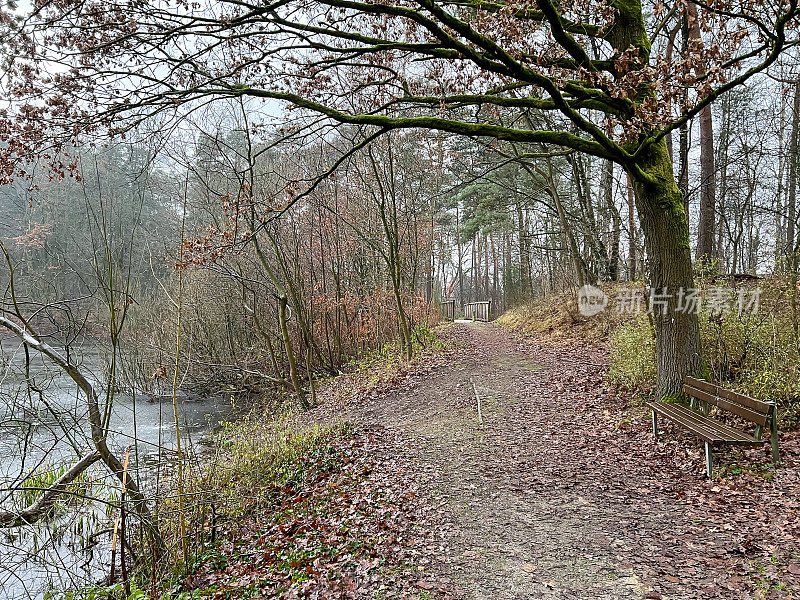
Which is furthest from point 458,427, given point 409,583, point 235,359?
point 235,359

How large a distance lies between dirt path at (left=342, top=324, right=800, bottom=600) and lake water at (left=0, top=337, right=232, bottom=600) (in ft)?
10.4

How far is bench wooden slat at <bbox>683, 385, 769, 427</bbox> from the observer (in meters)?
5.36

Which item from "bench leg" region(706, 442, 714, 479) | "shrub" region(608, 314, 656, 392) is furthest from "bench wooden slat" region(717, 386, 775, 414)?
"shrub" region(608, 314, 656, 392)

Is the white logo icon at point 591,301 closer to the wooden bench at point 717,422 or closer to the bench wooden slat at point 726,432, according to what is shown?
the wooden bench at point 717,422

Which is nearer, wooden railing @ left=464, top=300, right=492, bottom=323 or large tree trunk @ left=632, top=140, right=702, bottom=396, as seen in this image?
large tree trunk @ left=632, top=140, right=702, bottom=396

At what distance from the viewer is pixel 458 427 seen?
8656mm

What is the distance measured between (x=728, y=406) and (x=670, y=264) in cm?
228

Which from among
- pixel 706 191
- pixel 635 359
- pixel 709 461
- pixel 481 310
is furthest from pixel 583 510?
pixel 481 310

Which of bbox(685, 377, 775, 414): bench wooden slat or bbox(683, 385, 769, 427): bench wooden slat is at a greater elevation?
bbox(685, 377, 775, 414): bench wooden slat

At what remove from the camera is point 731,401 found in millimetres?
6234

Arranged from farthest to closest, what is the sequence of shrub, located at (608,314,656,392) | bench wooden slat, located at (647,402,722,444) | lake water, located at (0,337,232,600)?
1. shrub, located at (608,314,656,392)
2. bench wooden slat, located at (647,402,722,444)
3. lake water, located at (0,337,232,600)

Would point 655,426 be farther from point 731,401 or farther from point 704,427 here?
point 704,427

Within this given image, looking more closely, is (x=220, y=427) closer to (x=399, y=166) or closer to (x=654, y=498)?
(x=399, y=166)

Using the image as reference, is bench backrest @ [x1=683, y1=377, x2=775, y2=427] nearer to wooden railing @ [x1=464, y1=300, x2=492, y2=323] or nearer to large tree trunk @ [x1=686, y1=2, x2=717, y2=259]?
large tree trunk @ [x1=686, y1=2, x2=717, y2=259]
